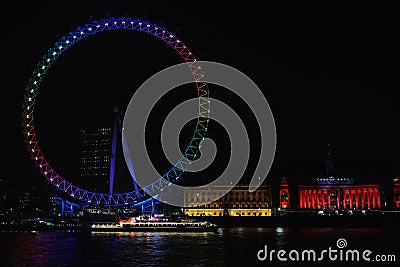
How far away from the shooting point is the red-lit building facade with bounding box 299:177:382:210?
9608 centimetres

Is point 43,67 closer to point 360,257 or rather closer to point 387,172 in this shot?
point 360,257

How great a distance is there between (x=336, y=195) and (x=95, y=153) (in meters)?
51.3

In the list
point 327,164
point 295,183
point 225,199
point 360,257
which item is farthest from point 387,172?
point 360,257

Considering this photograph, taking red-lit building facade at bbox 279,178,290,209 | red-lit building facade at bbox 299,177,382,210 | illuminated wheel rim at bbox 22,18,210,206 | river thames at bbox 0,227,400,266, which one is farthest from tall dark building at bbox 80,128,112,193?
river thames at bbox 0,227,400,266

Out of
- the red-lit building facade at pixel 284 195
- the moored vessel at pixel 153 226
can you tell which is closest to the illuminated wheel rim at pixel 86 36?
the moored vessel at pixel 153 226

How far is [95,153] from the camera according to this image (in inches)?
4242

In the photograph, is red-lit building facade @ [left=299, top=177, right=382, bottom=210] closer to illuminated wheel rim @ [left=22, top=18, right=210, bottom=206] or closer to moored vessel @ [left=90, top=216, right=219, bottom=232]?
moored vessel @ [left=90, top=216, right=219, bottom=232]

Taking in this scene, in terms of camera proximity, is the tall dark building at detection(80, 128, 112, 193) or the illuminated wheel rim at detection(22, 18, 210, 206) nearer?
the illuminated wheel rim at detection(22, 18, 210, 206)

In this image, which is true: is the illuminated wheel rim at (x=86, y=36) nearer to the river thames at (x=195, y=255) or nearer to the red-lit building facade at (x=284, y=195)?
the river thames at (x=195, y=255)

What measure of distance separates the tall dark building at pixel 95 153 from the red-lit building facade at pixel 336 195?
41.7 metres

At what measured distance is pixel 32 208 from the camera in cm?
8481

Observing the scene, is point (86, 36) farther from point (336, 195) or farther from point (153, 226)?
point (336, 195)

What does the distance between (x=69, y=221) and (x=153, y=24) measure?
2946 centimetres

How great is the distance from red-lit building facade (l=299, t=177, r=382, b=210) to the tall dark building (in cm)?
4167
